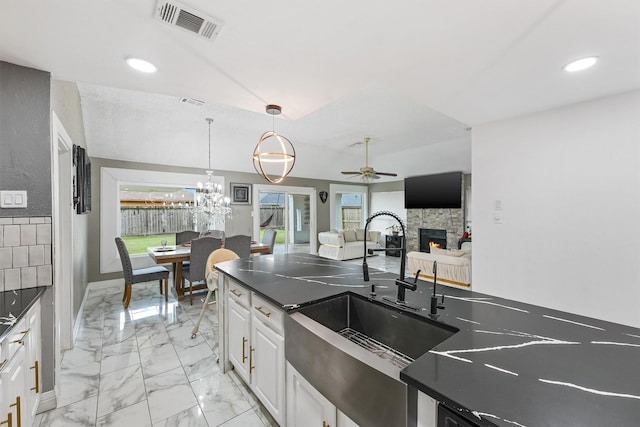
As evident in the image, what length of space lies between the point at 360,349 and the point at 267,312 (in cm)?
74

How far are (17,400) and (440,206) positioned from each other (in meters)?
7.70

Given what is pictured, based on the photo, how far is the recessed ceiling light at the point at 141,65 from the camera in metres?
1.73

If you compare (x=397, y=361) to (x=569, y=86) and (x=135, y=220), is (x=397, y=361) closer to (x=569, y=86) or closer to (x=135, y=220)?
(x=569, y=86)

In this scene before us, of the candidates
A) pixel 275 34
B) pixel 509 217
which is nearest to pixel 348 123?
pixel 509 217

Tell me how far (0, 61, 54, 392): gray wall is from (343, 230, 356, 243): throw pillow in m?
6.01

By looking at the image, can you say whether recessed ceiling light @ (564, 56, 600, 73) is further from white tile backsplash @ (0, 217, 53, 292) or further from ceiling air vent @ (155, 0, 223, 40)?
white tile backsplash @ (0, 217, 53, 292)

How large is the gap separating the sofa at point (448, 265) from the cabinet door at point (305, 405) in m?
2.78

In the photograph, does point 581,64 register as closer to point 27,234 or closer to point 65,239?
point 27,234

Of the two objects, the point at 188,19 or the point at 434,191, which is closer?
the point at 188,19

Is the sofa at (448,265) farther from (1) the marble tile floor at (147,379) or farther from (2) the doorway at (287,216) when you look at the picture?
(2) the doorway at (287,216)

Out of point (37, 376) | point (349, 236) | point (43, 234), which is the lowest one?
point (37, 376)

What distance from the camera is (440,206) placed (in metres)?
7.36

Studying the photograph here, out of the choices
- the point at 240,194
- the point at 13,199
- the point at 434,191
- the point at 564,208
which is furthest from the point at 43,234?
the point at 434,191

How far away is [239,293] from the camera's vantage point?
1997 mm
